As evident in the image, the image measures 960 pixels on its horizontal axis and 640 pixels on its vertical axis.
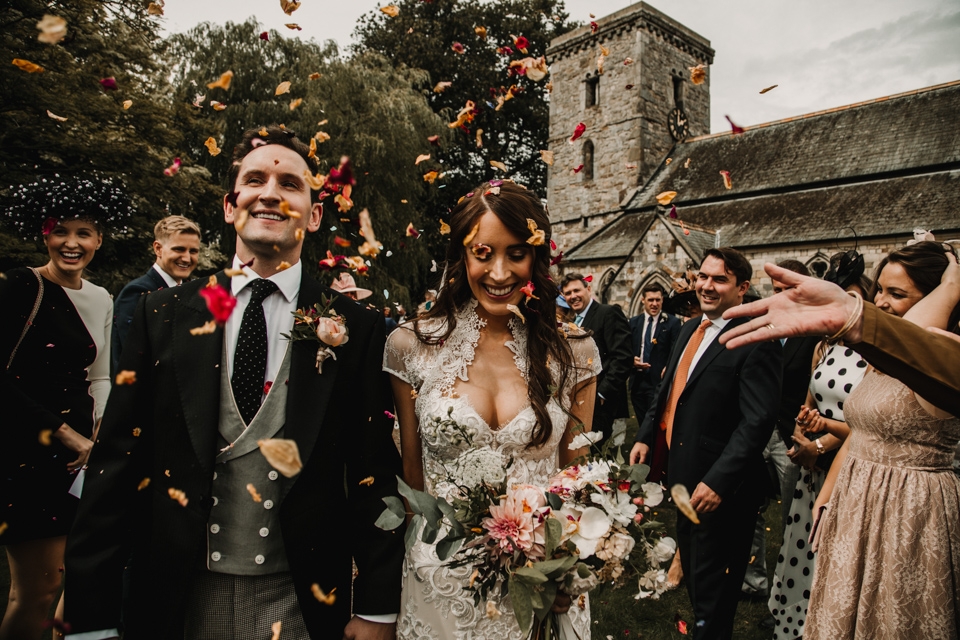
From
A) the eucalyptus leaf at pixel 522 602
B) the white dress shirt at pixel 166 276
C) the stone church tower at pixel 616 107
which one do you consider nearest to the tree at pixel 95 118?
the white dress shirt at pixel 166 276

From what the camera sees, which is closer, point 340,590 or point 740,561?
point 340,590

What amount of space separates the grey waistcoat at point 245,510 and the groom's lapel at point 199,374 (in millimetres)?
68

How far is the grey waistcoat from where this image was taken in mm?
1993

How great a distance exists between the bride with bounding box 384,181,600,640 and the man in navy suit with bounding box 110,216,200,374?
2.26 meters

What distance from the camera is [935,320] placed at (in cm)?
265

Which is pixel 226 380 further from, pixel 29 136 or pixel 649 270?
pixel 649 270

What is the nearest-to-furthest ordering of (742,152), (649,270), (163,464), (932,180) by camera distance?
1. (163,464)
2. (649,270)
3. (932,180)
4. (742,152)

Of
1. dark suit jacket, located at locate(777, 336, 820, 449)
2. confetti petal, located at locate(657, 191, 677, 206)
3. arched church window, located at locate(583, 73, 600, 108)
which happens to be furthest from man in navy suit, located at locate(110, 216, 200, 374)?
arched church window, located at locate(583, 73, 600, 108)

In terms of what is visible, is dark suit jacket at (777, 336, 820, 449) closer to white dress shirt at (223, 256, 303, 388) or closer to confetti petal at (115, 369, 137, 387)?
white dress shirt at (223, 256, 303, 388)

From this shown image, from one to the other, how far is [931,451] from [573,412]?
1.70m

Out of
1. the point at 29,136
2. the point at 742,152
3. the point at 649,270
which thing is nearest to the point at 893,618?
the point at 29,136

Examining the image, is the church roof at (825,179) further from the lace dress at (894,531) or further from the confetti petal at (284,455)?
the confetti petal at (284,455)

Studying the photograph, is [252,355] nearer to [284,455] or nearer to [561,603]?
[284,455]

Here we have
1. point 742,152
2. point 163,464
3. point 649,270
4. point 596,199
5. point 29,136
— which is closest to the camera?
point 163,464
